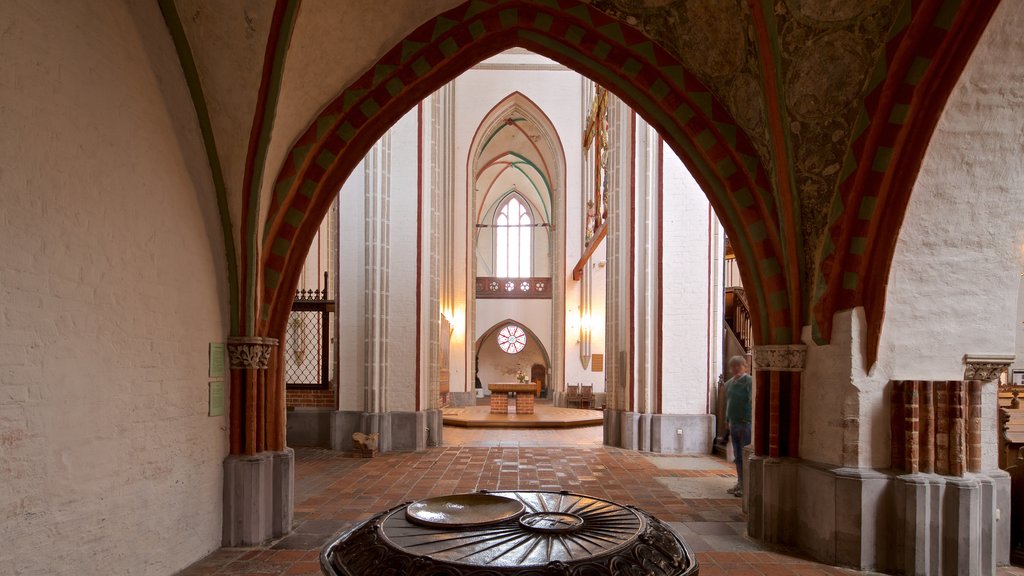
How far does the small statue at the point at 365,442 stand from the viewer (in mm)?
9094

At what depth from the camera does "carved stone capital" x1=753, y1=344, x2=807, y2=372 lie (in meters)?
5.26

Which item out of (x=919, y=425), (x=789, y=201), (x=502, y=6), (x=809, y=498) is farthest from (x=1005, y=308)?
(x=502, y=6)

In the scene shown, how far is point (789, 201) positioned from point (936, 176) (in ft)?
3.40

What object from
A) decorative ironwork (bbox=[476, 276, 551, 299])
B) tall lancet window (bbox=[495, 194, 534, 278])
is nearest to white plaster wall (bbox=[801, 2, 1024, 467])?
decorative ironwork (bbox=[476, 276, 551, 299])

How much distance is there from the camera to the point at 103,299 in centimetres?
383

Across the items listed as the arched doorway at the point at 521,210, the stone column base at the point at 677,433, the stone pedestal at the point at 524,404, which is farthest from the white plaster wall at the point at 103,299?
the arched doorway at the point at 521,210

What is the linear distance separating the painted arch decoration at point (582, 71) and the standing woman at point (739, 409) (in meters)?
1.26

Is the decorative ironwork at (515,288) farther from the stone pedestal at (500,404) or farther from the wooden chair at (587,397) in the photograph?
the stone pedestal at (500,404)

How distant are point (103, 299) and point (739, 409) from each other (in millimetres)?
5975

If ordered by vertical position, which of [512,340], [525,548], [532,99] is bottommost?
[512,340]

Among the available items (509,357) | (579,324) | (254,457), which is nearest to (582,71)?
(254,457)

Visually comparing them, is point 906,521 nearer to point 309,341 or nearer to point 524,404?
point 309,341

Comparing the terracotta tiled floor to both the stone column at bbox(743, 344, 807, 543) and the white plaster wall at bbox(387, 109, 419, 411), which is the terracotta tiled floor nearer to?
the stone column at bbox(743, 344, 807, 543)

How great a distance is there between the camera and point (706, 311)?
31.9 feet
